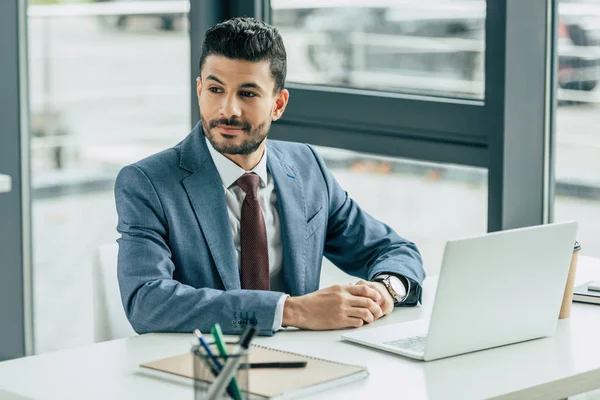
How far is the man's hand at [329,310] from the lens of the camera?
2021 millimetres

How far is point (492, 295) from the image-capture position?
186 cm

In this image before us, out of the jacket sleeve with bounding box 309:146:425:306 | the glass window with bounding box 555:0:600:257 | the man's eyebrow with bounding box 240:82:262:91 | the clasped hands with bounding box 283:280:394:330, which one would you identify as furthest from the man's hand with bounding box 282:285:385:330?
the glass window with bounding box 555:0:600:257

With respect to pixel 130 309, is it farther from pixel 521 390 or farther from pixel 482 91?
pixel 482 91

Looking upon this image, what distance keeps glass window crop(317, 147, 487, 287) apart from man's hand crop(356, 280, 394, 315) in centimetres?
75

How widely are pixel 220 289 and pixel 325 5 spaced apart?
1.39 meters

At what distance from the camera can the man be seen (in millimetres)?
2023

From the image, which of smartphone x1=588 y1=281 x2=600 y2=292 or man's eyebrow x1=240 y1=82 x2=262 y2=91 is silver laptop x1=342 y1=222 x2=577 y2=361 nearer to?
smartphone x1=588 y1=281 x2=600 y2=292

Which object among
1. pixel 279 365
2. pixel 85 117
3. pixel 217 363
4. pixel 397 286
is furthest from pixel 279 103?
pixel 85 117

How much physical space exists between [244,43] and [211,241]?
1.46ft

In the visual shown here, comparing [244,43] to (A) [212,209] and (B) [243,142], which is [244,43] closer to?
(B) [243,142]

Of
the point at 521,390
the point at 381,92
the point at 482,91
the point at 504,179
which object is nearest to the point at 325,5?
the point at 381,92

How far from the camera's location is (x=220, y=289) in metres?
2.23

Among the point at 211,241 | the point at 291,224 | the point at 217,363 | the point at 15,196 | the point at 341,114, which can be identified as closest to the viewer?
the point at 217,363

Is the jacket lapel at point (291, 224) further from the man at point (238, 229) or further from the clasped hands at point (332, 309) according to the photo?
the clasped hands at point (332, 309)
